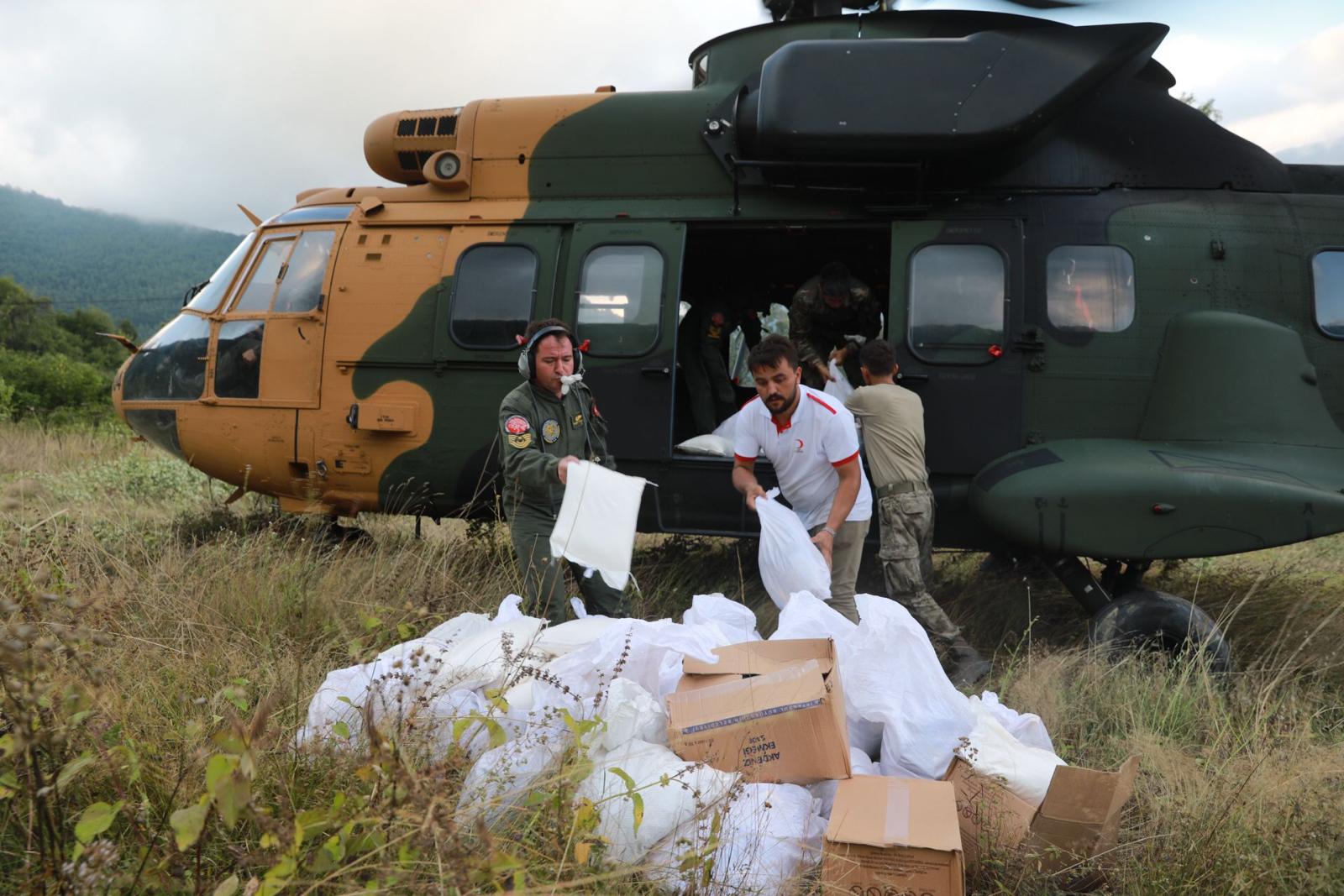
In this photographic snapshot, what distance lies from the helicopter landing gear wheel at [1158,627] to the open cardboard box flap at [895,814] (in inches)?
96.6

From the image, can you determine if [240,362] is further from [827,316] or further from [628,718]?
[628,718]

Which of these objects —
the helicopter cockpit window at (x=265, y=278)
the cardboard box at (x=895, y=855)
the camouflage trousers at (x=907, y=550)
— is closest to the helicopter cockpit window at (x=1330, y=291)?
the camouflage trousers at (x=907, y=550)

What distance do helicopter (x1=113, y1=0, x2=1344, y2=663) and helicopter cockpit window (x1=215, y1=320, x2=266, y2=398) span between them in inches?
0.9

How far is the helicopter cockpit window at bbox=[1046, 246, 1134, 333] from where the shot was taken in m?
5.45

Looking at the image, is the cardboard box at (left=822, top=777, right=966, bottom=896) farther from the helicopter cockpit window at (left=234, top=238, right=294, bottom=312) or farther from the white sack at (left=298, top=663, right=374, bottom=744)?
the helicopter cockpit window at (left=234, top=238, right=294, bottom=312)

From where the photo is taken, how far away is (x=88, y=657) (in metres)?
2.91

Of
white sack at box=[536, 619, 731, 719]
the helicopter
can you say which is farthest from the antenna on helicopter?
white sack at box=[536, 619, 731, 719]

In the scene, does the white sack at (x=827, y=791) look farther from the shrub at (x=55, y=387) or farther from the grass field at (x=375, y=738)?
the shrub at (x=55, y=387)

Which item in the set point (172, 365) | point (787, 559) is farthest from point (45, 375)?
point (787, 559)

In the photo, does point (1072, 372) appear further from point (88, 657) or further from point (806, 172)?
point (88, 657)

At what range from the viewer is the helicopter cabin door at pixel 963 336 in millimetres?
5461

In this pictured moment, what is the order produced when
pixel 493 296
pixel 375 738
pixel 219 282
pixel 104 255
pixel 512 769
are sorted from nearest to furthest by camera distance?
pixel 375 738
pixel 512 769
pixel 493 296
pixel 219 282
pixel 104 255

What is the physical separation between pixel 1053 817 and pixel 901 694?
1.94ft

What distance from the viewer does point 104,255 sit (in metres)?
128
